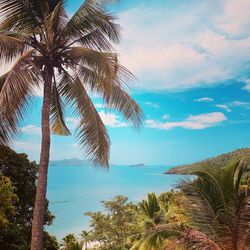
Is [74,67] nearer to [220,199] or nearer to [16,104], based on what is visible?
[16,104]

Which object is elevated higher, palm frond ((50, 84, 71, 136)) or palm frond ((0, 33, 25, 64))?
palm frond ((0, 33, 25, 64))

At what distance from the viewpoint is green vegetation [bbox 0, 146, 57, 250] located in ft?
32.8

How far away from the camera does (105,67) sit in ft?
25.2

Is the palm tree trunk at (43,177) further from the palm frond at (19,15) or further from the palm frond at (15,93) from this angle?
Answer: the palm frond at (19,15)

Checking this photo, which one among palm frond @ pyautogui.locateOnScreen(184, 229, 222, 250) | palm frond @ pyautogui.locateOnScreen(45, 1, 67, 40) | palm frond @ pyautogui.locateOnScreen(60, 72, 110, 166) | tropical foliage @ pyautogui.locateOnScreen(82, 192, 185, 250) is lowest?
tropical foliage @ pyautogui.locateOnScreen(82, 192, 185, 250)

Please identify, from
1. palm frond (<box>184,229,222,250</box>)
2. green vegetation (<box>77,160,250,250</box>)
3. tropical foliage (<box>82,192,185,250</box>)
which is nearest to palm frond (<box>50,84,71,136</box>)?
green vegetation (<box>77,160,250,250</box>)

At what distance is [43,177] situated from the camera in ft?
25.6

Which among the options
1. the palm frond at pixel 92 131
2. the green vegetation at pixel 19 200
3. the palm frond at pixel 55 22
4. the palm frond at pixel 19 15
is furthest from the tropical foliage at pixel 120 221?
the palm frond at pixel 19 15

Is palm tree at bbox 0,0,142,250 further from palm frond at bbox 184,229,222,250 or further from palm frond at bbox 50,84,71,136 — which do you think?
palm frond at bbox 184,229,222,250

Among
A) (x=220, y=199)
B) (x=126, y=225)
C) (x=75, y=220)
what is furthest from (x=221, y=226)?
(x=75, y=220)

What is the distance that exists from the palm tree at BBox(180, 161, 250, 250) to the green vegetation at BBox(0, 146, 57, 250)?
518 centimetres

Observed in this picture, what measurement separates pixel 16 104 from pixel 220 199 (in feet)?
16.2

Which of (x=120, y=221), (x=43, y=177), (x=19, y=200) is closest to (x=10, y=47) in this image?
(x=43, y=177)

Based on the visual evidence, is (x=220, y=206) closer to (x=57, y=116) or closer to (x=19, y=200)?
(x=57, y=116)
